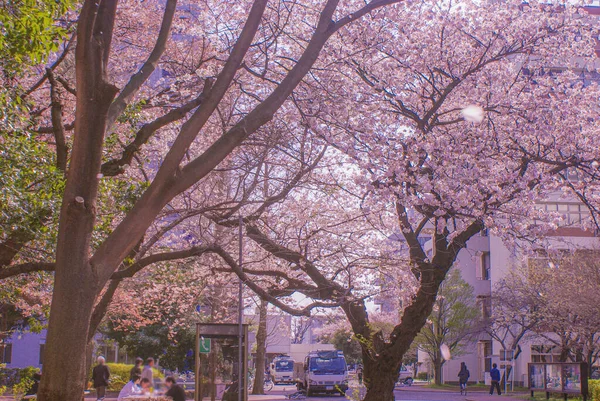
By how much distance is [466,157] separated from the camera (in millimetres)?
13945

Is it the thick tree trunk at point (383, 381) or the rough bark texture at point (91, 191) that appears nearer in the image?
the rough bark texture at point (91, 191)

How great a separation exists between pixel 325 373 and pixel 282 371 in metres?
22.2

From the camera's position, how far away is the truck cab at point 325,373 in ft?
112

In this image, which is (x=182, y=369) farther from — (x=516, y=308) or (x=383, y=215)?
(x=383, y=215)

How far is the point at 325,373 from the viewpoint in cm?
3434

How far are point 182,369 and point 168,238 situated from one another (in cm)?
1875

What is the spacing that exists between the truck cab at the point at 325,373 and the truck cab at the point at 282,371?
66.7ft

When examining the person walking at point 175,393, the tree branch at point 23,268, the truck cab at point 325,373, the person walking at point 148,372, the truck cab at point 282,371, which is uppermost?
the tree branch at point 23,268

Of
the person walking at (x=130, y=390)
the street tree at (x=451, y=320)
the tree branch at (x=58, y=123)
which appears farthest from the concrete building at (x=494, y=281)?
the tree branch at (x=58, y=123)

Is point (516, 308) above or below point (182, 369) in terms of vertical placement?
above

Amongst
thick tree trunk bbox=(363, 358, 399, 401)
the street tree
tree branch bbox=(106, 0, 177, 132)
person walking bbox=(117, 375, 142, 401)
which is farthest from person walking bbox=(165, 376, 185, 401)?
the street tree

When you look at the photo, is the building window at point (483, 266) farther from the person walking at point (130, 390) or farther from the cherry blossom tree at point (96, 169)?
the cherry blossom tree at point (96, 169)

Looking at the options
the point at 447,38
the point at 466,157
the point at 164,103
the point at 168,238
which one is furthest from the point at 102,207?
the point at 168,238

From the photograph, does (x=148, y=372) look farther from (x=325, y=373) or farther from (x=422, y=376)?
(x=422, y=376)
